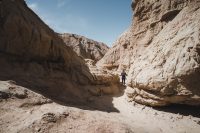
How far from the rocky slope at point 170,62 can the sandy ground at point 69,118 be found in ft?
2.52

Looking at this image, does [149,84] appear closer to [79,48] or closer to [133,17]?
[133,17]

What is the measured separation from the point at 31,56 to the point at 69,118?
4.82m

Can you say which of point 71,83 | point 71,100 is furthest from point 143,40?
point 71,100

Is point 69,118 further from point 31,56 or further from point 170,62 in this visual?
point 170,62

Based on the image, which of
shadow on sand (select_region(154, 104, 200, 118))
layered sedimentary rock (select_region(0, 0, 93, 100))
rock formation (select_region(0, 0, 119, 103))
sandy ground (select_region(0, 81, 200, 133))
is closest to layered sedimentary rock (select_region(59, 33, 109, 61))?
rock formation (select_region(0, 0, 119, 103))

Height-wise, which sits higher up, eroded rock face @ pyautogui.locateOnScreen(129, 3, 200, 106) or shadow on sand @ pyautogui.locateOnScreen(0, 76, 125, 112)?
eroded rock face @ pyautogui.locateOnScreen(129, 3, 200, 106)

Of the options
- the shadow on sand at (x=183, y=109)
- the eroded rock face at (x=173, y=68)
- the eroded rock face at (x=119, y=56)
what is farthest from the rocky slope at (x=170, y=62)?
the eroded rock face at (x=119, y=56)

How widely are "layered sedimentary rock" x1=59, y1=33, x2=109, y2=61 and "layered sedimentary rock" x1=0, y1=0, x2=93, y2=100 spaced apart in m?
25.8

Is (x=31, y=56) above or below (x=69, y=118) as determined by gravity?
above

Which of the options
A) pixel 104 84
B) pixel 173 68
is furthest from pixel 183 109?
pixel 104 84

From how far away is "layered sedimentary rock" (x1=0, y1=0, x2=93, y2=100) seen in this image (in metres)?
8.97

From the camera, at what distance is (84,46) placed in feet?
131

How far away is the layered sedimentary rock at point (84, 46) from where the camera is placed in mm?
37719

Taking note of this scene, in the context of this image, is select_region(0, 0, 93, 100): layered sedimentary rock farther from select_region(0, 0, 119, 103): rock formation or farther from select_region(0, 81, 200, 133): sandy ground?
select_region(0, 81, 200, 133): sandy ground
